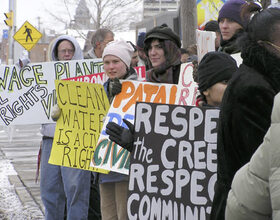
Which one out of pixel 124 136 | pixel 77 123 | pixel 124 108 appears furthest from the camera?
pixel 77 123

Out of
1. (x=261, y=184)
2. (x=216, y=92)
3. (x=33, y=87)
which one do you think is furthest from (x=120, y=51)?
(x=261, y=184)

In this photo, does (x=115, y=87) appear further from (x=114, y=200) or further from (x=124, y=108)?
(x=114, y=200)

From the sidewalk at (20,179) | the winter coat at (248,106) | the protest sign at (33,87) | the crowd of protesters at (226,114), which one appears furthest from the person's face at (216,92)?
the sidewalk at (20,179)

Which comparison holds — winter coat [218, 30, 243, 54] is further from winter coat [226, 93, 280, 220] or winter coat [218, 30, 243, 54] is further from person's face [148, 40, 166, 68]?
winter coat [226, 93, 280, 220]

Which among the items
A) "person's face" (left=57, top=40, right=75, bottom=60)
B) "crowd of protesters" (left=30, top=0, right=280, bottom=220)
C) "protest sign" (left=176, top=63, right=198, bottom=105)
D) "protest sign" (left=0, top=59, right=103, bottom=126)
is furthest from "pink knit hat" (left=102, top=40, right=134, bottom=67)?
"protest sign" (left=0, top=59, right=103, bottom=126)

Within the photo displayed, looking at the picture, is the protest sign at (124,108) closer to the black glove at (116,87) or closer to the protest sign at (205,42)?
the black glove at (116,87)

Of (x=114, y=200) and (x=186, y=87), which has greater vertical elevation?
(x=186, y=87)

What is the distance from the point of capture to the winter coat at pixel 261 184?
201 cm

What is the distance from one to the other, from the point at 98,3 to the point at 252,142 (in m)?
39.5

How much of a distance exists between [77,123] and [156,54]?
1.19 meters

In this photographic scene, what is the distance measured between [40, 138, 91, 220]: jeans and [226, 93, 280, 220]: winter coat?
3.49 m

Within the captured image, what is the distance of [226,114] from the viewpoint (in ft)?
9.14

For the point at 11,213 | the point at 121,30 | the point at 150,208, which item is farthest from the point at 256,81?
the point at 121,30

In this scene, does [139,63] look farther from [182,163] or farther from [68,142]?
[182,163]
